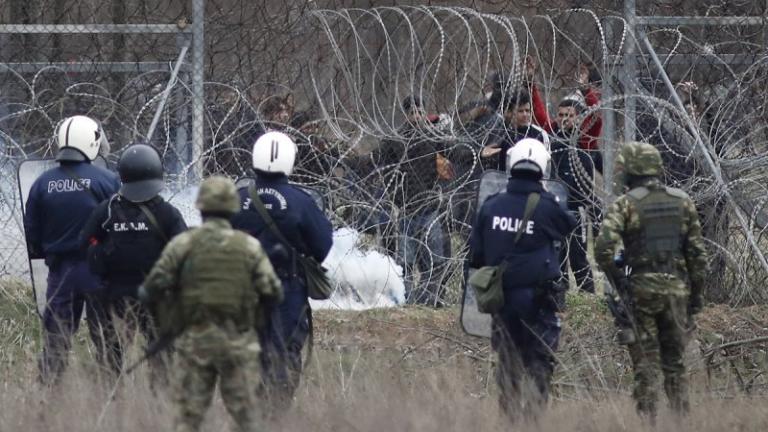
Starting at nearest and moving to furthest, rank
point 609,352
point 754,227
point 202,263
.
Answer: point 202,263 < point 609,352 < point 754,227

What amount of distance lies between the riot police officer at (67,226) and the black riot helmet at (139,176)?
487 millimetres

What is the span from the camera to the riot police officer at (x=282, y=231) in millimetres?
7297

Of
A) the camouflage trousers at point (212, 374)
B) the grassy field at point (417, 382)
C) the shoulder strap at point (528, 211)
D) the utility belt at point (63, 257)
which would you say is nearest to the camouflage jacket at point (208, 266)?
the camouflage trousers at point (212, 374)

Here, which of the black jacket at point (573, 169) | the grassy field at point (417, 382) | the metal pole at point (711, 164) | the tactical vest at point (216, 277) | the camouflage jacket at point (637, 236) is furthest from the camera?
the black jacket at point (573, 169)

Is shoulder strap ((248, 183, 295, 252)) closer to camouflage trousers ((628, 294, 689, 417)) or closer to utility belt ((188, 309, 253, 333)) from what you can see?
utility belt ((188, 309, 253, 333))

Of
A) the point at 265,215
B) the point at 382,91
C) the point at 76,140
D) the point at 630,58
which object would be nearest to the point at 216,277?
the point at 265,215

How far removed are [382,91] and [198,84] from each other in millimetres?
1261

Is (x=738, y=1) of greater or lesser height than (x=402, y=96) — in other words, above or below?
above

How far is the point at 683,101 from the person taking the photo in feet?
32.3

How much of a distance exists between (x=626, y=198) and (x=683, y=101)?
9.10 feet

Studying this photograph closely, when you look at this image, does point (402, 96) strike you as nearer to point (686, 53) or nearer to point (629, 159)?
point (686, 53)

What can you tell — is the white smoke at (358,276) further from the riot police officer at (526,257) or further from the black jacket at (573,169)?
the riot police officer at (526,257)

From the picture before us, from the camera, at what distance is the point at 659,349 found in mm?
7355

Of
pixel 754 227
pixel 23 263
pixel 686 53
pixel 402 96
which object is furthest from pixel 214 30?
pixel 754 227
